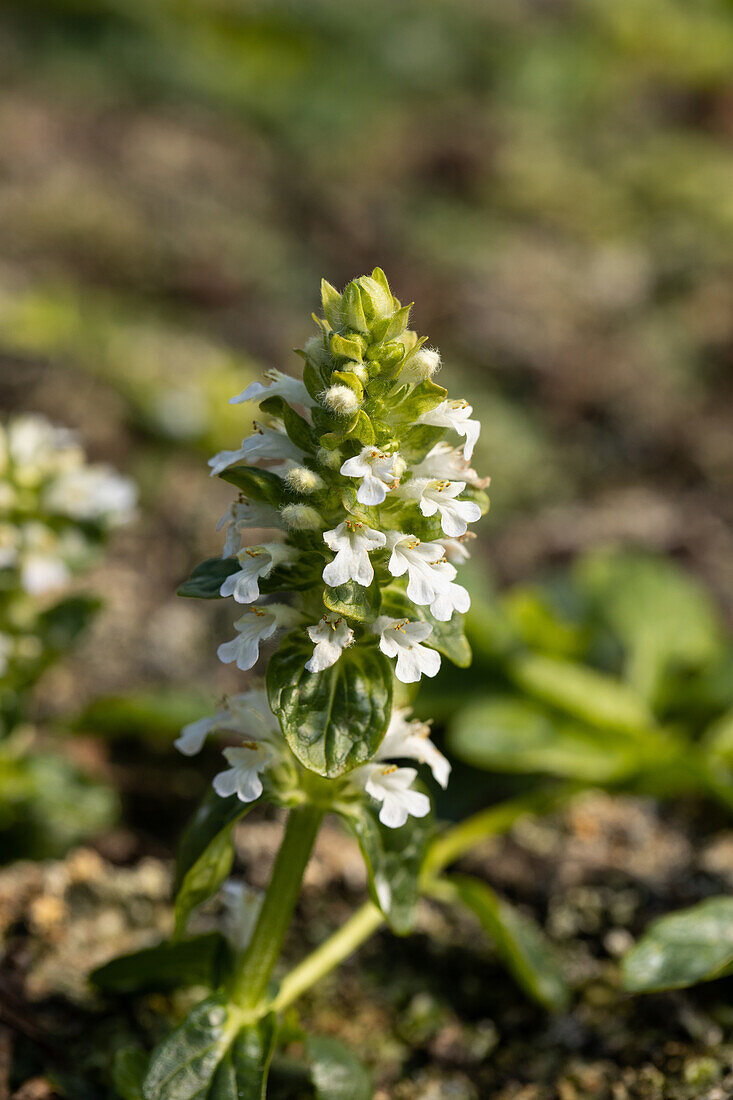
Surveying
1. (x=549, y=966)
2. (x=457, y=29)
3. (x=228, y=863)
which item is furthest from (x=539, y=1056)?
(x=457, y=29)

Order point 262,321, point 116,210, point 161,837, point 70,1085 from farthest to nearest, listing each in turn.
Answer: point 116,210
point 262,321
point 161,837
point 70,1085

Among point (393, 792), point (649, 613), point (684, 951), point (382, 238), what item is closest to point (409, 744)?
point (393, 792)

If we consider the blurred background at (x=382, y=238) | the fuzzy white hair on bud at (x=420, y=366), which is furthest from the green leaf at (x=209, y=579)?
the blurred background at (x=382, y=238)

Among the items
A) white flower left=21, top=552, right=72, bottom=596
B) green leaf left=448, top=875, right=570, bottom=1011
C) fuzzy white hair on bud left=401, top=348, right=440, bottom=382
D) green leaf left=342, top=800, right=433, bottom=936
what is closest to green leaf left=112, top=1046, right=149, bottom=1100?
green leaf left=342, top=800, right=433, bottom=936

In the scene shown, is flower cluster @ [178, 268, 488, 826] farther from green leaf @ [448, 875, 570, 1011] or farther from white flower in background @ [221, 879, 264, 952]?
green leaf @ [448, 875, 570, 1011]

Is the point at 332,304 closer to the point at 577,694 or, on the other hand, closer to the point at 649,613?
the point at 577,694

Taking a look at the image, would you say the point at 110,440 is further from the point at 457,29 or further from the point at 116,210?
the point at 457,29
